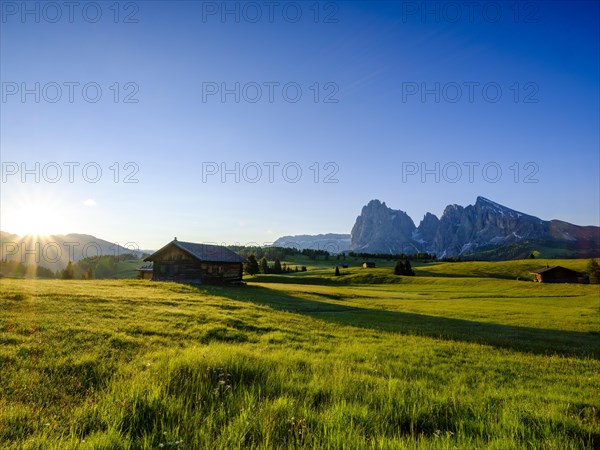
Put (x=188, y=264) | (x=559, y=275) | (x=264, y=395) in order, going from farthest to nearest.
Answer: (x=559, y=275) < (x=188, y=264) < (x=264, y=395)

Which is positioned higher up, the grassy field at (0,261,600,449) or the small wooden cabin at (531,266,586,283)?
the grassy field at (0,261,600,449)

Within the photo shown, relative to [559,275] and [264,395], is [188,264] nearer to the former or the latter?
[264,395]

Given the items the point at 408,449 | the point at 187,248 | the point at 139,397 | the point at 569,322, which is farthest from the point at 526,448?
the point at 187,248

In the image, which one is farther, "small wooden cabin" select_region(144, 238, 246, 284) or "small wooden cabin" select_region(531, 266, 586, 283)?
"small wooden cabin" select_region(531, 266, 586, 283)

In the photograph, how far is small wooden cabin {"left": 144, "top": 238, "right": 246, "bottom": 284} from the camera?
183 feet

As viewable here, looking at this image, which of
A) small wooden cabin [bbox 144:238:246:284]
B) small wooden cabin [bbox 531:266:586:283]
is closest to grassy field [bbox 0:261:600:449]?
small wooden cabin [bbox 144:238:246:284]

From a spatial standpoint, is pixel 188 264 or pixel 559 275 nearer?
pixel 188 264

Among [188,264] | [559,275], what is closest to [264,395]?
[188,264]

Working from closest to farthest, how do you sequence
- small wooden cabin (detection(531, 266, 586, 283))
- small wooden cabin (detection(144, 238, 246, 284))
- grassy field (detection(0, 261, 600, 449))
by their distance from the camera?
grassy field (detection(0, 261, 600, 449)) → small wooden cabin (detection(144, 238, 246, 284)) → small wooden cabin (detection(531, 266, 586, 283))

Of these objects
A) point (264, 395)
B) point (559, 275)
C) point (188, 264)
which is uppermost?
point (264, 395)

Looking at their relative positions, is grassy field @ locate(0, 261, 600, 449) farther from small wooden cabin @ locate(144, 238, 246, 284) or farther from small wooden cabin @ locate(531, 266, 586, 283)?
small wooden cabin @ locate(531, 266, 586, 283)

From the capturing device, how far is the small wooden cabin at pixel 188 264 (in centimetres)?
5571

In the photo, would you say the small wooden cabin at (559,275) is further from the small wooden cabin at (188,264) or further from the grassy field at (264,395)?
the grassy field at (264,395)

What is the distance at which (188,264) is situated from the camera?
184 ft
